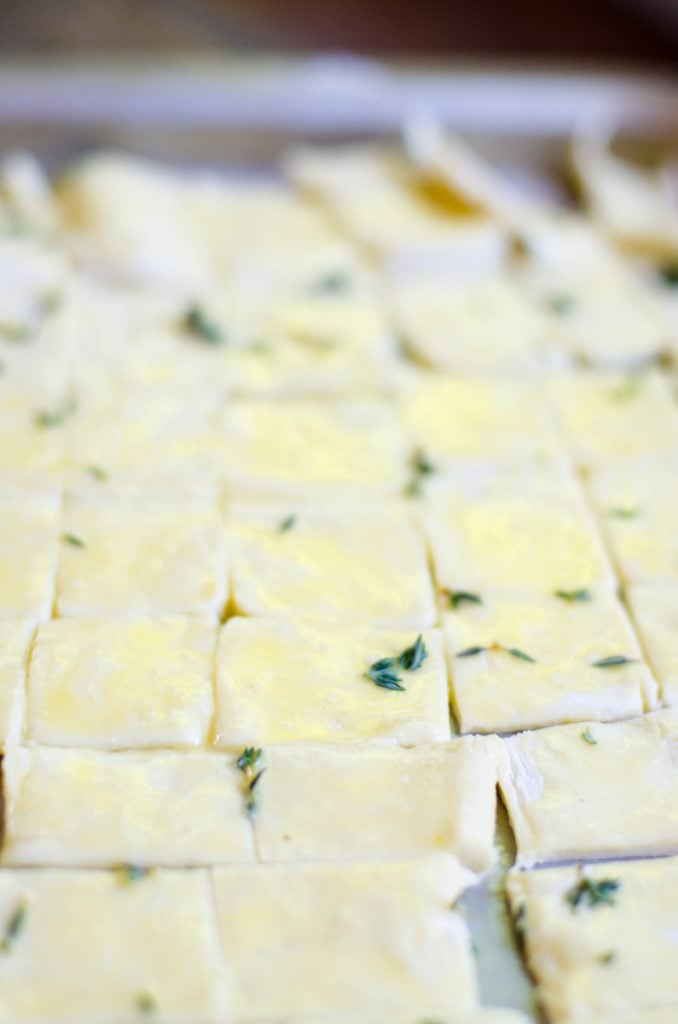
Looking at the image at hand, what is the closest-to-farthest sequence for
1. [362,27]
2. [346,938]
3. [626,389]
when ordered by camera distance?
[346,938] → [626,389] → [362,27]

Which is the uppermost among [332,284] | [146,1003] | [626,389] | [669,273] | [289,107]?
[289,107]

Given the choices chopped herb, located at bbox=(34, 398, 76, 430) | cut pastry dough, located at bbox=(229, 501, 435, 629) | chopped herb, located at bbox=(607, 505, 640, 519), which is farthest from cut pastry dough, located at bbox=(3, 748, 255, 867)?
chopped herb, located at bbox=(607, 505, 640, 519)

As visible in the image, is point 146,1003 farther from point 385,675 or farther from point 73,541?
point 73,541

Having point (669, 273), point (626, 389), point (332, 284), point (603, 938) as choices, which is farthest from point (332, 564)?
point (669, 273)

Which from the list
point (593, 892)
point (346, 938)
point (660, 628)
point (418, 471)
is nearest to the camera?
point (346, 938)

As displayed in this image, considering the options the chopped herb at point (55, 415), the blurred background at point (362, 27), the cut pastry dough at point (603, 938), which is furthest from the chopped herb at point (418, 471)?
the blurred background at point (362, 27)

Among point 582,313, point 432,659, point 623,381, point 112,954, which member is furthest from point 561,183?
point 112,954

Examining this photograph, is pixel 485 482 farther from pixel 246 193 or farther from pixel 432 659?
pixel 246 193
